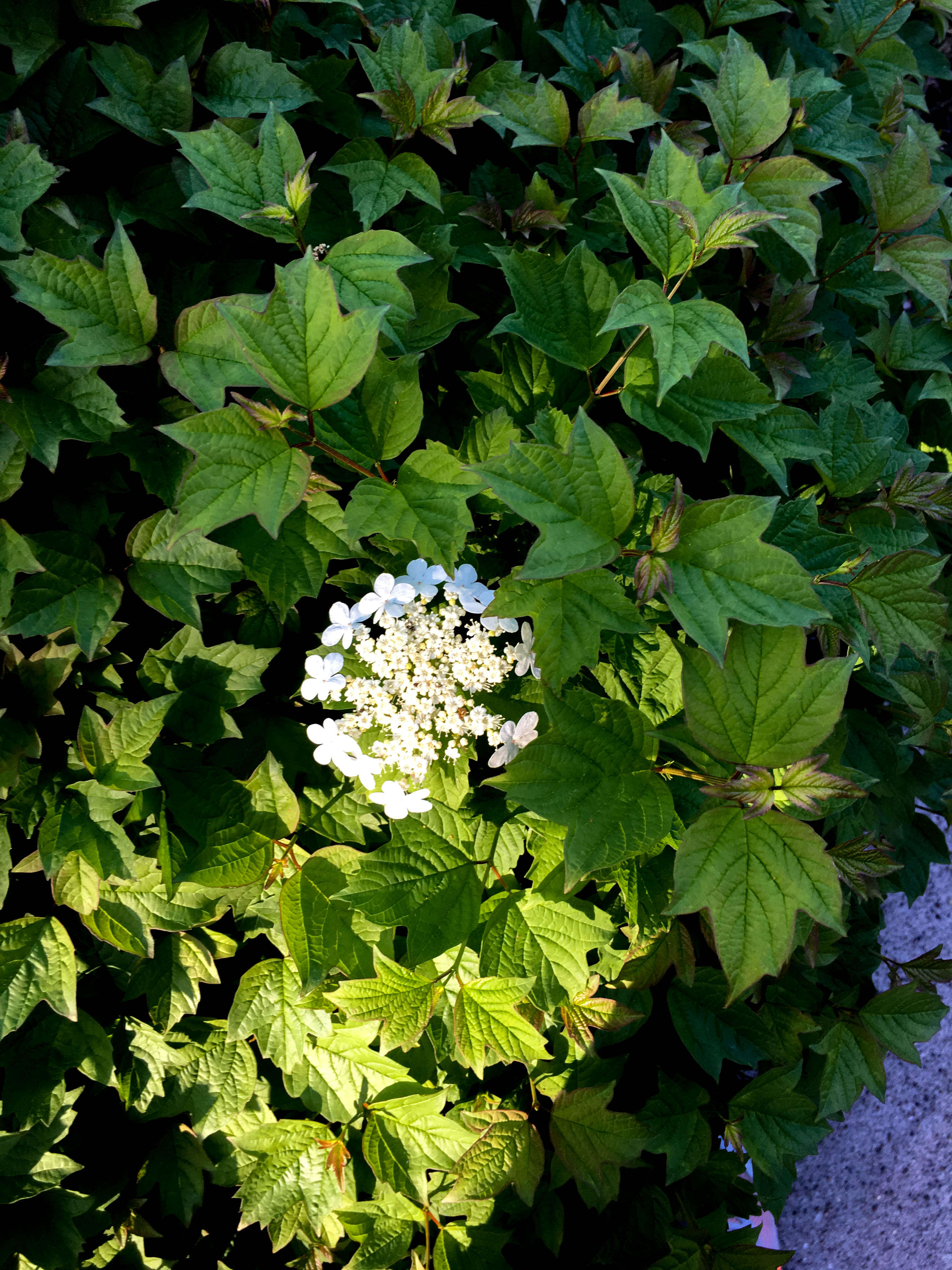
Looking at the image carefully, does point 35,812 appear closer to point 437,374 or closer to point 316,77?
point 437,374

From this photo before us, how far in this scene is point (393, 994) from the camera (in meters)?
1.46

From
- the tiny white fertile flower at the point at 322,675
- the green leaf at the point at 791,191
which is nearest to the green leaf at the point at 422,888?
the tiny white fertile flower at the point at 322,675

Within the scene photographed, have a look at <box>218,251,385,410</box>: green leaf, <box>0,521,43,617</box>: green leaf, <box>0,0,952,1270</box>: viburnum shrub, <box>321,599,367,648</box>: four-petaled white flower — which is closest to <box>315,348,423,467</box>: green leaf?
<box>0,0,952,1270</box>: viburnum shrub

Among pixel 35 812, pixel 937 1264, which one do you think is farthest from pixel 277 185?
pixel 937 1264

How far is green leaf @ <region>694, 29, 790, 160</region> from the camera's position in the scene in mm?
1393

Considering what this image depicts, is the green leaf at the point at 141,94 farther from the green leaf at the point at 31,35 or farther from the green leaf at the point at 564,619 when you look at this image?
the green leaf at the point at 564,619

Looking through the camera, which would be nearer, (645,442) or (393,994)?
(393,994)

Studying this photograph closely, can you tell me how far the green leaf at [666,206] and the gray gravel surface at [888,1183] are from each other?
2491 millimetres

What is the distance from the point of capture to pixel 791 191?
1427 mm

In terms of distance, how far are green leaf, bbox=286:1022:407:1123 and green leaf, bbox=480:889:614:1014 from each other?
35 cm

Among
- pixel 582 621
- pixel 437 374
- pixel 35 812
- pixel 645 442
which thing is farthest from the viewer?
pixel 645 442

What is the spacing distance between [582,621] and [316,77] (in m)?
1.07

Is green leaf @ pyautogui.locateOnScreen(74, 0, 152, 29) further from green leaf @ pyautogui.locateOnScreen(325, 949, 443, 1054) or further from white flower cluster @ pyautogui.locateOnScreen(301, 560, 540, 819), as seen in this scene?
green leaf @ pyautogui.locateOnScreen(325, 949, 443, 1054)

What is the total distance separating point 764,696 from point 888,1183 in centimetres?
250
